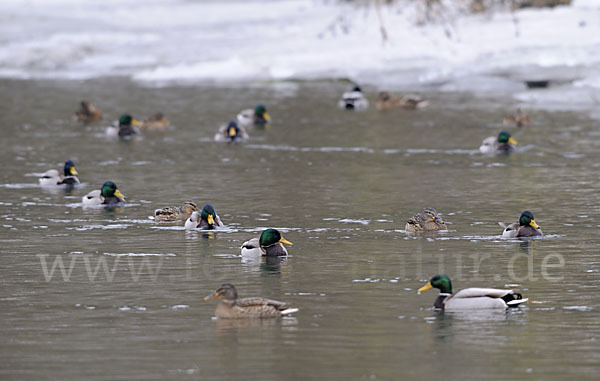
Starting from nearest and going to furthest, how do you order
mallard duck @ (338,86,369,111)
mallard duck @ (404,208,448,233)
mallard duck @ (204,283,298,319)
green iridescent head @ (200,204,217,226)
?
mallard duck @ (204,283,298,319)
mallard duck @ (404,208,448,233)
green iridescent head @ (200,204,217,226)
mallard duck @ (338,86,369,111)

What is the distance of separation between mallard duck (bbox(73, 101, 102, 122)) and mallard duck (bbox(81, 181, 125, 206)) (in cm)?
1269

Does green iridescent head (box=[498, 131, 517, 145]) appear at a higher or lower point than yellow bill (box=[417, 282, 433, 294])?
higher

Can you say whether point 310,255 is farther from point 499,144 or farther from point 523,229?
point 499,144

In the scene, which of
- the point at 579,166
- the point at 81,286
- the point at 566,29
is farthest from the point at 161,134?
the point at 566,29

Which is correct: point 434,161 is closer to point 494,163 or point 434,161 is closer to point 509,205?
point 494,163

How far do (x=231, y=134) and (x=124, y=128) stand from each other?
3275 millimetres

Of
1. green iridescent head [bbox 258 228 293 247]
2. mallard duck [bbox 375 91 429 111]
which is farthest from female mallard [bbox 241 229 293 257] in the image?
mallard duck [bbox 375 91 429 111]

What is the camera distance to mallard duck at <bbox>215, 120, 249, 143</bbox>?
27.9 meters

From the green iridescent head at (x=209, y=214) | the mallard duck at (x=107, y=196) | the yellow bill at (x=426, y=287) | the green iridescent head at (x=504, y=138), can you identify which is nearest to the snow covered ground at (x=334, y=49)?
the green iridescent head at (x=504, y=138)

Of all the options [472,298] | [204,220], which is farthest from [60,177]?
[472,298]

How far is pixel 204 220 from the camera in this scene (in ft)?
56.5

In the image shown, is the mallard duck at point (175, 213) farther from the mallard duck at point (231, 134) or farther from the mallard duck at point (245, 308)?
the mallard duck at point (231, 134)

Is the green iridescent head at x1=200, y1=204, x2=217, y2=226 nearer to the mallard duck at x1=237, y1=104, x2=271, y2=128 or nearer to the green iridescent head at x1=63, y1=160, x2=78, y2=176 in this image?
the green iridescent head at x1=63, y1=160, x2=78, y2=176

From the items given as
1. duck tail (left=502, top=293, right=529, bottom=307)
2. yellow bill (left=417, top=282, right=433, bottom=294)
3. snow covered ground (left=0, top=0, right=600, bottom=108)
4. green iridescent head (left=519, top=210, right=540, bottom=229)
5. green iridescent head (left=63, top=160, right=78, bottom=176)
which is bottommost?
duck tail (left=502, top=293, right=529, bottom=307)
